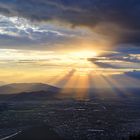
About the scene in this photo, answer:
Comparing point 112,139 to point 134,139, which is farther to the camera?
point 112,139

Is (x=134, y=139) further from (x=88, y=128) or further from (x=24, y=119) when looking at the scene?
(x=24, y=119)

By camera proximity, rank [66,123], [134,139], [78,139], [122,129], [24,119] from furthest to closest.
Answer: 1. [24,119]
2. [66,123]
3. [122,129]
4. [78,139]
5. [134,139]

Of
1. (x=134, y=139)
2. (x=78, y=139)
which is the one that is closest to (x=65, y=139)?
(x=78, y=139)

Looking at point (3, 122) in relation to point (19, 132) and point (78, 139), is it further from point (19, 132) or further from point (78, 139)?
point (78, 139)

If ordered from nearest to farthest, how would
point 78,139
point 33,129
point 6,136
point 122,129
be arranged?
point 78,139 < point 6,136 < point 33,129 < point 122,129

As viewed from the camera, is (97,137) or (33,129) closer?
(97,137)

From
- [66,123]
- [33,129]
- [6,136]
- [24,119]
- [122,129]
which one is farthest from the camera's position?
[24,119]

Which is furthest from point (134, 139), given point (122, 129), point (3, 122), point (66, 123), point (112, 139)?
point (3, 122)

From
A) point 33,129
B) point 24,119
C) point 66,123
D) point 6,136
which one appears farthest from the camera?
point 24,119
